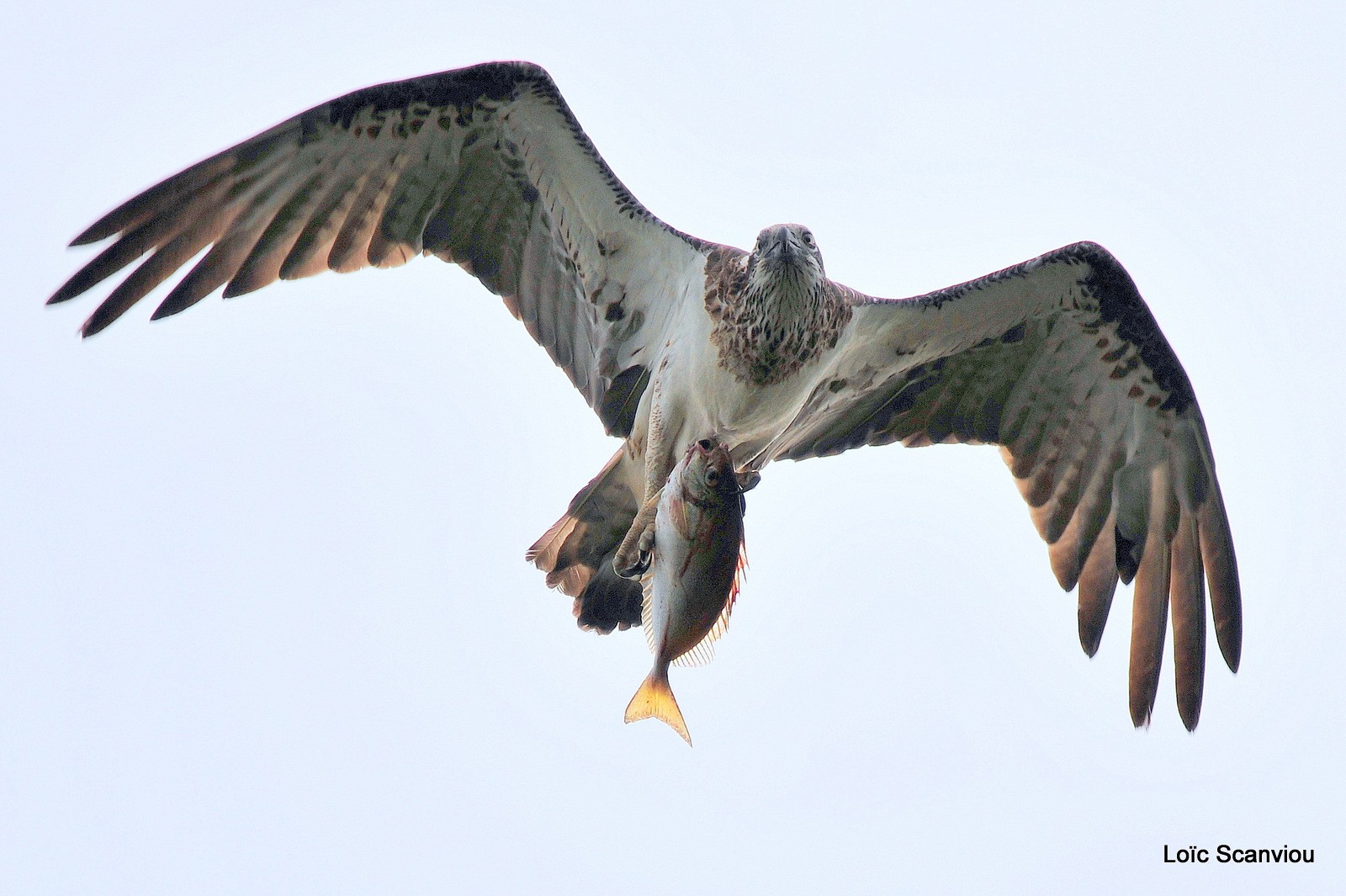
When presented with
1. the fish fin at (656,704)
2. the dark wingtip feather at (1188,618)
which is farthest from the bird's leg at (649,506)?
the dark wingtip feather at (1188,618)

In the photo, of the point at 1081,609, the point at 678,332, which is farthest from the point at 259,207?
the point at 1081,609

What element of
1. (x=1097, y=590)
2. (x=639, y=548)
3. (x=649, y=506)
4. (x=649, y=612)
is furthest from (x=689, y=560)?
(x=1097, y=590)

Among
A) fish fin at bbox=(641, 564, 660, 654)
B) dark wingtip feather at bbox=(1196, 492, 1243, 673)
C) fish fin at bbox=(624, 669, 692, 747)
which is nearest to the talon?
fish fin at bbox=(641, 564, 660, 654)

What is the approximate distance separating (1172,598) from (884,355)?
2.17 metres

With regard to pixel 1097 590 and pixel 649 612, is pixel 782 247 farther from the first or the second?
pixel 1097 590

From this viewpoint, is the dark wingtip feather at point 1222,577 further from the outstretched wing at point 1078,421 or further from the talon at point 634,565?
the talon at point 634,565

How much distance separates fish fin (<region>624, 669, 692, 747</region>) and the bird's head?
92.0 inches

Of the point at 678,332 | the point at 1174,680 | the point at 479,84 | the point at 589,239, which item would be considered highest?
the point at 479,84

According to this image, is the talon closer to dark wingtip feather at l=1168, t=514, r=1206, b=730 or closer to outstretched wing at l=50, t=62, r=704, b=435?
outstretched wing at l=50, t=62, r=704, b=435

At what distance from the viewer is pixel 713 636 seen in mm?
6586

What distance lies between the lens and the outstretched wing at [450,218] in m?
7.86

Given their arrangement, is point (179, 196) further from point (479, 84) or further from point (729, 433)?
point (729, 433)

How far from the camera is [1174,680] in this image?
329 inches

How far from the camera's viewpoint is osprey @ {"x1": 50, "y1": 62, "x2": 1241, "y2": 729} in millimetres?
7766
